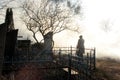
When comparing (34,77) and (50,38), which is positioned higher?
(50,38)

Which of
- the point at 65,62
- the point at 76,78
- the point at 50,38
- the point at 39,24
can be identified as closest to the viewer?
the point at 76,78

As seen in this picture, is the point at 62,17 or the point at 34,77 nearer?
the point at 34,77

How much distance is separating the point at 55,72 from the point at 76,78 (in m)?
2.46

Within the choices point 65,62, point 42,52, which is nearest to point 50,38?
point 42,52

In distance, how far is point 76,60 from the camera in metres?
16.5

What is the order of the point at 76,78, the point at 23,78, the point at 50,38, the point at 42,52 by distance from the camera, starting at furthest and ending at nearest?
the point at 50,38, the point at 42,52, the point at 23,78, the point at 76,78

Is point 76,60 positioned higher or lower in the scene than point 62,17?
lower

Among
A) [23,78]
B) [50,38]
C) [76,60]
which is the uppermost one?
[50,38]

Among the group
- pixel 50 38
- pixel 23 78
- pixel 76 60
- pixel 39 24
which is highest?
pixel 39 24

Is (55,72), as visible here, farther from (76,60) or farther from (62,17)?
(62,17)

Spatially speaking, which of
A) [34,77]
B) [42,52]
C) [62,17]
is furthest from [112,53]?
[34,77]

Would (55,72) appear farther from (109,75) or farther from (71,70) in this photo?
(109,75)

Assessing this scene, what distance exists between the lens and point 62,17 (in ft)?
116

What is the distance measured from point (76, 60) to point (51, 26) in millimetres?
18251
